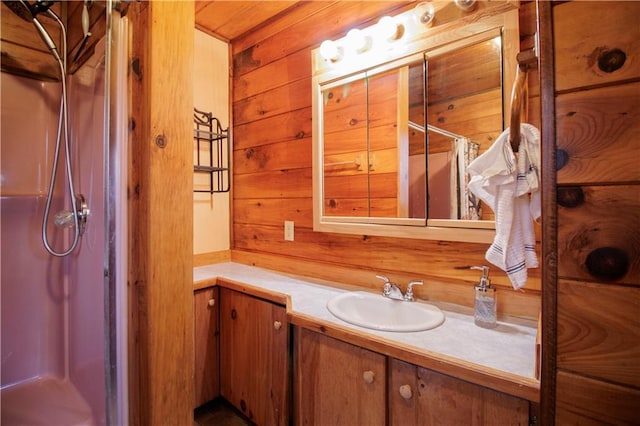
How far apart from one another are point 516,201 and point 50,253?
6.29 ft

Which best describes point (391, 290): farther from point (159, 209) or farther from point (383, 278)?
point (159, 209)

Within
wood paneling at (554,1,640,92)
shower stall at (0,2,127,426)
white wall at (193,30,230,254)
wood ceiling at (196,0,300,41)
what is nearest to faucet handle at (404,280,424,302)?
wood paneling at (554,1,640,92)

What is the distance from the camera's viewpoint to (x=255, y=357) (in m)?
1.41

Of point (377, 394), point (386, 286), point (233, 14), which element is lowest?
point (377, 394)

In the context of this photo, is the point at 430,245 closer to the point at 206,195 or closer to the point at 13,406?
the point at 206,195

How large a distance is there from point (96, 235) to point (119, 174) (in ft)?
1.57

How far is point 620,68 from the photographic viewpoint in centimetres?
45

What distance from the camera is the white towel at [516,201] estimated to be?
0.77 meters

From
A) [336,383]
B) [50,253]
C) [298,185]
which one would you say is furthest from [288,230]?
[50,253]

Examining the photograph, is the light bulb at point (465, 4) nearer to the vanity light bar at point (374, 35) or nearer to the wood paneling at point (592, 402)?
the vanity light bar at point (374, 35)

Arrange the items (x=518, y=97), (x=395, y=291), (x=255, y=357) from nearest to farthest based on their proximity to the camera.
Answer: (x=518, y=97) → (x=395, y=291) → (x=255, y=357)

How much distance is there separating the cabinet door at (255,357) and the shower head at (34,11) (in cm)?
135

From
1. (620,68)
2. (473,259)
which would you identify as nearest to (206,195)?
(473,259)

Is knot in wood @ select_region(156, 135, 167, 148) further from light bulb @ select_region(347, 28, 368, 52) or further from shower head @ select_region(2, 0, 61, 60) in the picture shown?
light bulb @ select_region(347, 28, 368, 52)
